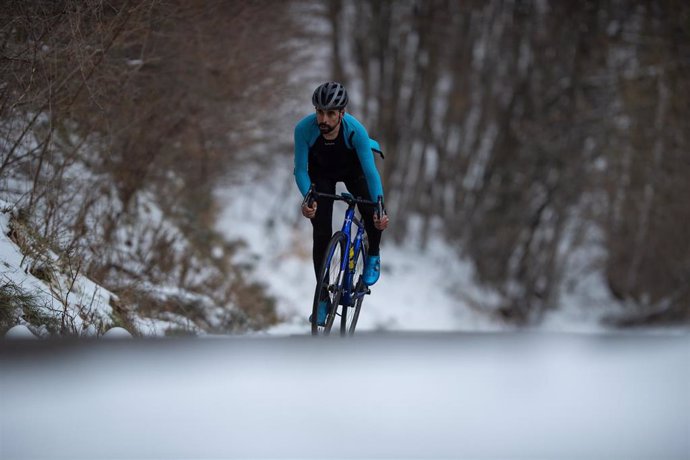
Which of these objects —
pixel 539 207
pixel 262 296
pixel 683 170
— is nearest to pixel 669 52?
pixel 683 170

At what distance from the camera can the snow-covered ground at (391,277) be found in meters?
18.7

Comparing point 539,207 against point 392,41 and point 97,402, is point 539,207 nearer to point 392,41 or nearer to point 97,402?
point 392,41

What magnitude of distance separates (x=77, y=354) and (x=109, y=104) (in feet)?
18.2

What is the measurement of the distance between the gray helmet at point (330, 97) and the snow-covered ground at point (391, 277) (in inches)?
342

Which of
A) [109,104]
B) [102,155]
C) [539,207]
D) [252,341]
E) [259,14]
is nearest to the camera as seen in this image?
[252,341]

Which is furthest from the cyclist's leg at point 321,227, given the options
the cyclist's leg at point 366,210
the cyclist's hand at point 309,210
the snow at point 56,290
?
the snow at point 56,290

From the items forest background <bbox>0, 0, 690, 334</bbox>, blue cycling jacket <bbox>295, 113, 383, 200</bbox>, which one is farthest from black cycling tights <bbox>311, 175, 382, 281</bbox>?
forest background <bbox>0, 0, 690, 334</bbox>

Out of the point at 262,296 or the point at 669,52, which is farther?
the point at 669,52

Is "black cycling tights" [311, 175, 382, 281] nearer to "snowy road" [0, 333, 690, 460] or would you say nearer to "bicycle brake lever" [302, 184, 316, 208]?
"bicycle brake lever" [302, 184, 316, 208]

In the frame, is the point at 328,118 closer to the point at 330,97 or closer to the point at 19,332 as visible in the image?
the point at 330,97

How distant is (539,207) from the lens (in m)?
25.0

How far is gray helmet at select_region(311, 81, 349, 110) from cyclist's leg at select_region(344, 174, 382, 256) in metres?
0.93

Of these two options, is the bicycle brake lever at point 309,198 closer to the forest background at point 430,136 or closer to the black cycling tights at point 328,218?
the black cycling tights at point 328,218

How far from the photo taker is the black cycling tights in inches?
267
